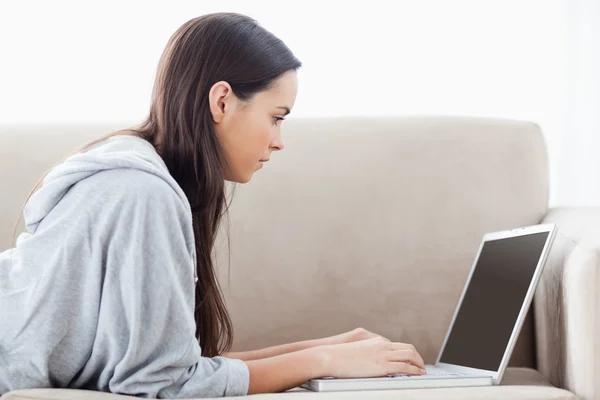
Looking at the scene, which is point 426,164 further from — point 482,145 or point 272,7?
point 272,7

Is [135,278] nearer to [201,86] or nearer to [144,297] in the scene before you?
[144,297]

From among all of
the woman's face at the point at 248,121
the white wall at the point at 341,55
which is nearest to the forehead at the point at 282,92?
the woman's face at the point at 248,121

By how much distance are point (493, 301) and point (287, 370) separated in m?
0.45

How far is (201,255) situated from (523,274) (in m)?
0.52

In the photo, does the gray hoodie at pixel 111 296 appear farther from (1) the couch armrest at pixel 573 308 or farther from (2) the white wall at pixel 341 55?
(2) the white wall at pixel 341 55

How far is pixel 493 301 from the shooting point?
4.55 ft

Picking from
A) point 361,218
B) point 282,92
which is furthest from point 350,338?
point 282,92

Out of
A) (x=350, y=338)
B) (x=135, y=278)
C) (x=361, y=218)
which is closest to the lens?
(x=135, y=278)

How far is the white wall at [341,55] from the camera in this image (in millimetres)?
2098

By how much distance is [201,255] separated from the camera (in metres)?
1.23

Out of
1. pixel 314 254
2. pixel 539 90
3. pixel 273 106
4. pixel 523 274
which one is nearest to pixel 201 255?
pixel 273 106

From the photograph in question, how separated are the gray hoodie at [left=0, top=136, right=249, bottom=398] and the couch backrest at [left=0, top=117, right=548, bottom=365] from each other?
22.0 inches

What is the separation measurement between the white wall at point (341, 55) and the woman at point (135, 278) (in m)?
0.95

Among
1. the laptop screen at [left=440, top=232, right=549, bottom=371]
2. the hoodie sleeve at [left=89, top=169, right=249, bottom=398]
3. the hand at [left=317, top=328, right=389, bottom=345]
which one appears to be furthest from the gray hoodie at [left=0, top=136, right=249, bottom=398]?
the laptop screen at [left=440, top=232, right=549, bottom=371]
